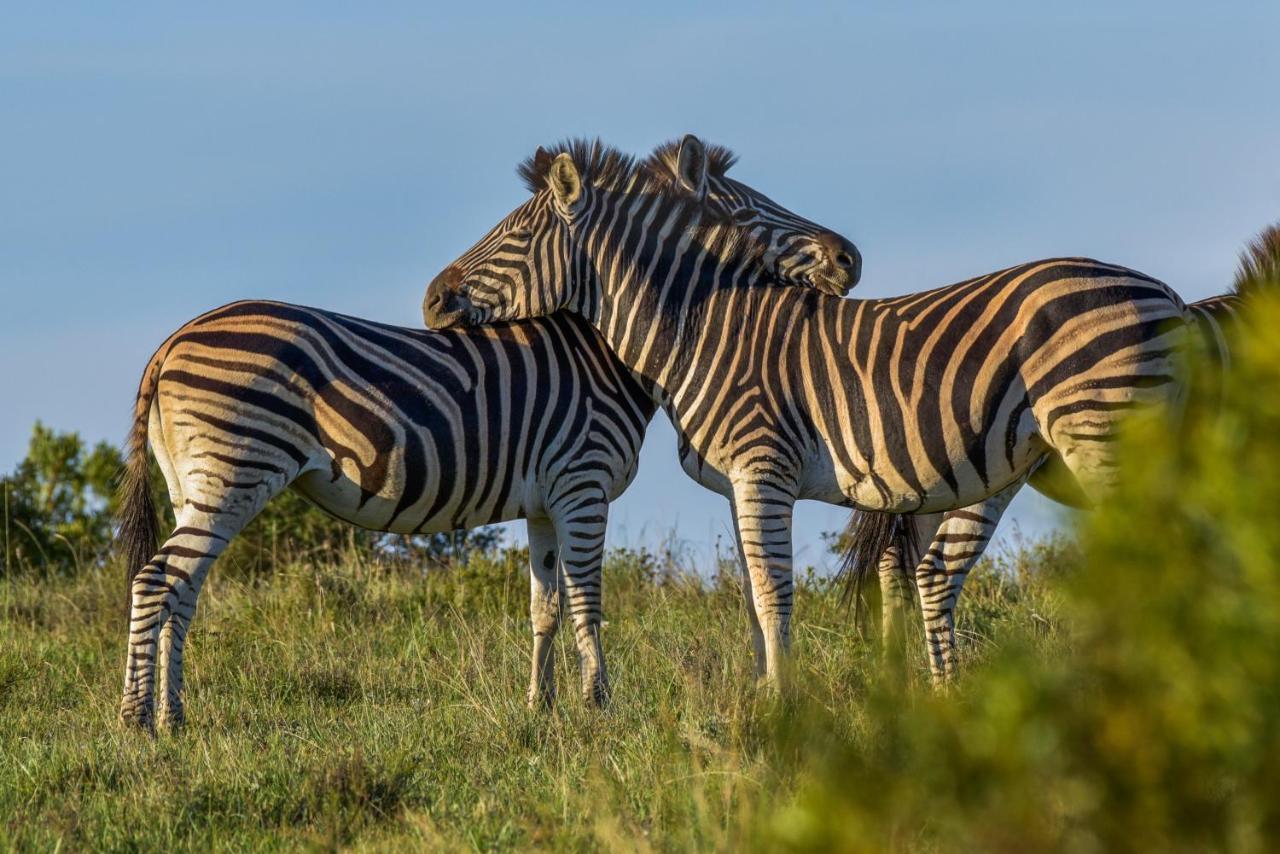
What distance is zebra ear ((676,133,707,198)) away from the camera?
8.43 m

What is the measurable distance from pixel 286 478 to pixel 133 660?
118 centimetres

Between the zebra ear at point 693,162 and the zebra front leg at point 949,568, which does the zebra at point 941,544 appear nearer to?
the zebra front leg at point 949,568

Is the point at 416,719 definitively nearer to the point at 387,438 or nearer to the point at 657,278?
the point at 387,438

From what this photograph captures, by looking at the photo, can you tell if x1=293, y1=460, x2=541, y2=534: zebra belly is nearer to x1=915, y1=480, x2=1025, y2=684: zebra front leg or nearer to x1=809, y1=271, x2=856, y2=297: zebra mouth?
x1=809, y1=271, x2=856, y2=297: zebra mouth

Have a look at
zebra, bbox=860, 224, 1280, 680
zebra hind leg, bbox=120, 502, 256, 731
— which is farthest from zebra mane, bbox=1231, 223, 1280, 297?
zebra hind leg, bbox=120, 502, 256, 731

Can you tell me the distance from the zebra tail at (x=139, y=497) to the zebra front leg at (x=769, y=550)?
10.9 ft

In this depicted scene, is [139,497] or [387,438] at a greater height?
[387,438]

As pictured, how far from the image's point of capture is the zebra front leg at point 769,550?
6.90 metres

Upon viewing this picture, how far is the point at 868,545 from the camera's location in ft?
27.6

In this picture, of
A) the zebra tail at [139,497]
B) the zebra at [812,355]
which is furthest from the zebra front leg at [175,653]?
the zebra at [812,355]

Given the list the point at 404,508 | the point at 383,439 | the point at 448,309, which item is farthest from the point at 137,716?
the point at 448,309

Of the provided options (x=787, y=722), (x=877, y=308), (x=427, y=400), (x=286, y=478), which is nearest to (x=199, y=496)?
(x=286, y=478)

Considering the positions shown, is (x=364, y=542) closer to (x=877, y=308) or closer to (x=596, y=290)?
(x=596, y=290)

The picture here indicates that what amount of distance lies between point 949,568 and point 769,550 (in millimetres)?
1217
